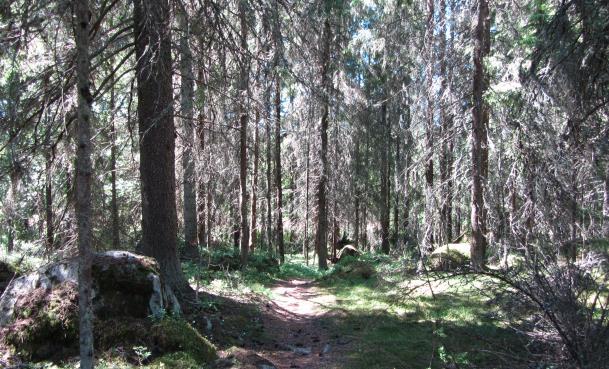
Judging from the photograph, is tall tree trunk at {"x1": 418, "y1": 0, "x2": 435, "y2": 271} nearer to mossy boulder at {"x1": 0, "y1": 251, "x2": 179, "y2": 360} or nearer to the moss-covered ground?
the moss-covered ground

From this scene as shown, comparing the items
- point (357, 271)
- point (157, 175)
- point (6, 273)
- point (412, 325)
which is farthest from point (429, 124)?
point (6, 273)

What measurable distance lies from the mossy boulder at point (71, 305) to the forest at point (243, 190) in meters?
0.02

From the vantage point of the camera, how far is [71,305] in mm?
4770

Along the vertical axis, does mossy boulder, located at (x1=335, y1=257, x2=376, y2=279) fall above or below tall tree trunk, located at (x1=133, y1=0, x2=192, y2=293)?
below

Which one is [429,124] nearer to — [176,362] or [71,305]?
[176,362]

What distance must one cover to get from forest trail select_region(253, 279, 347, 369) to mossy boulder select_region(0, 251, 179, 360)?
210 centimetres

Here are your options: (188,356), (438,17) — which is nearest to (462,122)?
(438,17)

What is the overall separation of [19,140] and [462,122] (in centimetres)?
845

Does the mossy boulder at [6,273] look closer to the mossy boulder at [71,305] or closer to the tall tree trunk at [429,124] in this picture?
the mossy boulder at [71,305]

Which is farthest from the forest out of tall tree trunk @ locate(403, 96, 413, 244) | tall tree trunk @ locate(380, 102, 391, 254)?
tall tree trunk @ locate(380, 102, 391, 254)

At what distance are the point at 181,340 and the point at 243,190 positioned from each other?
802 cm

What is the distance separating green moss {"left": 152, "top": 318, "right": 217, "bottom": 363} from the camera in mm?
4879

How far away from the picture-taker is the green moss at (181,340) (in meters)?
4.88

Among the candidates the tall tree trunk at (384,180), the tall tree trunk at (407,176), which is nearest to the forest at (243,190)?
the tall tree trunk at (407,176)
